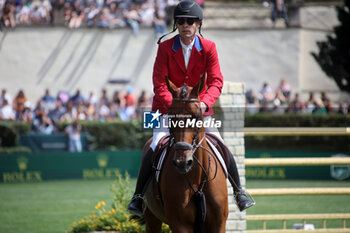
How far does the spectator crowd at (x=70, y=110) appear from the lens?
21.5 metres

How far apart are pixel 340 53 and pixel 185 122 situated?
665 inches

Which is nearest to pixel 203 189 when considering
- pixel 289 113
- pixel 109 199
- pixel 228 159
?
pixel 228 159

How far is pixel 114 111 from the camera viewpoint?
22.7 meters

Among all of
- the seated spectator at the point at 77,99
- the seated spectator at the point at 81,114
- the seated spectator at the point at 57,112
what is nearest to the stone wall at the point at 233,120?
the seated spectator at the point at 81,114

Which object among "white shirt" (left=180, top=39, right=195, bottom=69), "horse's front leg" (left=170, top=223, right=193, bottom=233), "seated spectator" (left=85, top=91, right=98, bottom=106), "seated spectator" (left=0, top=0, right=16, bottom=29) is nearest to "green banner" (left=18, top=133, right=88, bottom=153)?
"seated spectator" (left=85, top=91, right=98, bottom=106)

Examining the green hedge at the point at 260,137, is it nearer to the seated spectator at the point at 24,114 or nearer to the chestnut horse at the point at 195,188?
the seated spectator at the point at 24,114

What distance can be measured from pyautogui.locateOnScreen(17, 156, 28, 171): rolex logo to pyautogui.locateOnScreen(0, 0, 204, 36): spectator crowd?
11057mm

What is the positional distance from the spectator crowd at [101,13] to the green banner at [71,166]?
10.0m

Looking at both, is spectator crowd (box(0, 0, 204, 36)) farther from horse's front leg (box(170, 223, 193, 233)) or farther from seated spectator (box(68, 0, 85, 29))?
horse's front leg (box(170, 223, 193, 233))

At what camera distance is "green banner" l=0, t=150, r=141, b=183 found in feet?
56.0

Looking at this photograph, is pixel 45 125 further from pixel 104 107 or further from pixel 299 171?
pixel 299 171

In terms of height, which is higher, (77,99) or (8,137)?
(77,99)

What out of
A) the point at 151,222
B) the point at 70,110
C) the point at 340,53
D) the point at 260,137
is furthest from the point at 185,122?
the point at 70,110

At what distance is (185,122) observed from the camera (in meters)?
5.09
